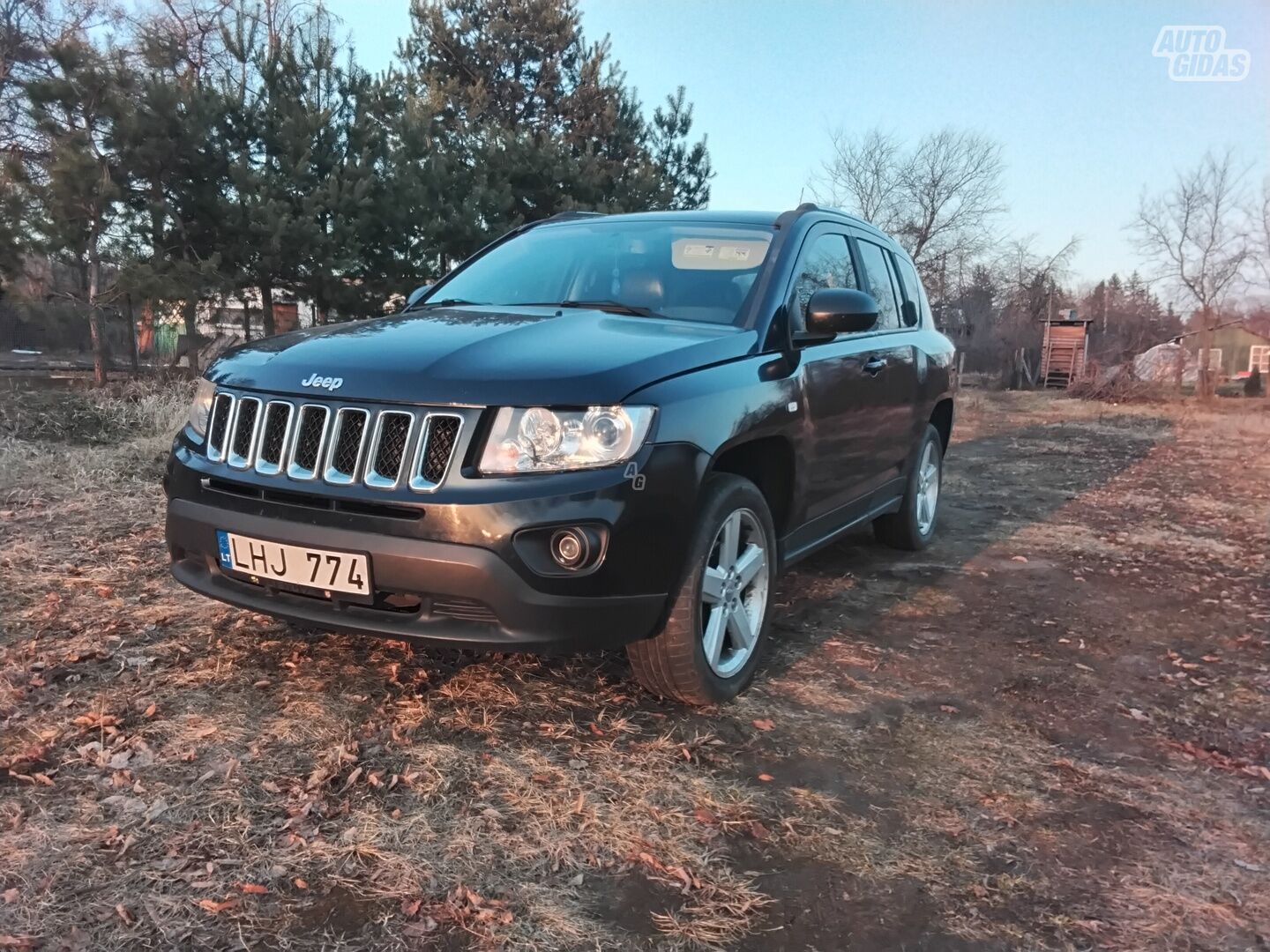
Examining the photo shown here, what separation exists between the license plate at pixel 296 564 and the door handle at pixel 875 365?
2.64 metres

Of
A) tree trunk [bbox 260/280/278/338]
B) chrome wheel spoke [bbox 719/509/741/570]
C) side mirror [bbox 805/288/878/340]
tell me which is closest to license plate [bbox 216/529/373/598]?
chrome wheel spoke [bbox 719/509/741/570]

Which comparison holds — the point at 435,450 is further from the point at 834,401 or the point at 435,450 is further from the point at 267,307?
the point at 267,307

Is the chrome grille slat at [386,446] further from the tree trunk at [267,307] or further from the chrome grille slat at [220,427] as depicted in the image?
the tree trunk at [267,307]

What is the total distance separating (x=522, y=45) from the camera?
2053 cm

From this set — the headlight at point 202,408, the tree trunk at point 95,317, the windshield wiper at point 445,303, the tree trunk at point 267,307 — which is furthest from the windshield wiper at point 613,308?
the tree trunk at point 267,307

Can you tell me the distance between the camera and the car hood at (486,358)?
2529 millimetres

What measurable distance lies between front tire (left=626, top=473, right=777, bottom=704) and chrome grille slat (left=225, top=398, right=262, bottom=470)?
1359 millimetres

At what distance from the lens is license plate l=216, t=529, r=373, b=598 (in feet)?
8.25

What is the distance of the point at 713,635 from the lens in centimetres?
303

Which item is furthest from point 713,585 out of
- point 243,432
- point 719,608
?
point 243,432

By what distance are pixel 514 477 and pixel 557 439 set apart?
6.5 inches

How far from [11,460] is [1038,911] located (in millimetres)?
7528

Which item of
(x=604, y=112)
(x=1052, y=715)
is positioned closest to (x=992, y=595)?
(x=1052, y=715)

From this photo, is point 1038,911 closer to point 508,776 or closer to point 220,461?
point 508,776
